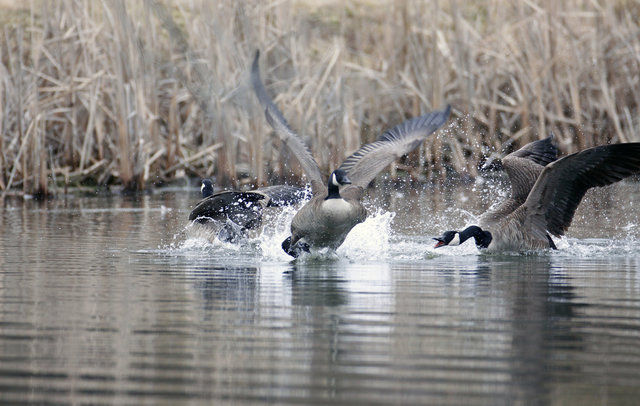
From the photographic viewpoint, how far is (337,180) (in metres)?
9.41

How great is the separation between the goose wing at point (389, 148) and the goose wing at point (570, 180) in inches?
55.0

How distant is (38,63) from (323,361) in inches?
530

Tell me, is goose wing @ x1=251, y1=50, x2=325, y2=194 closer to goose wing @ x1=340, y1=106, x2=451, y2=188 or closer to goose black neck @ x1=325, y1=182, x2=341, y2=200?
goose wing @ x1=340, y1=106, x2=451, y2=188

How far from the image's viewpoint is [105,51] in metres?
18.0

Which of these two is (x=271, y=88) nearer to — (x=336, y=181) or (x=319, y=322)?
(x=336, y=181)

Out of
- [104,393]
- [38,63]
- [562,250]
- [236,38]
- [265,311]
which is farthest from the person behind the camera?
[236,38]

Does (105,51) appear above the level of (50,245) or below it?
above

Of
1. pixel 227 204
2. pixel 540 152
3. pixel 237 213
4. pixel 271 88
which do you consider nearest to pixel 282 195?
pixel 237 213

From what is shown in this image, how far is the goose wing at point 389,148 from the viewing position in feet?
35.7

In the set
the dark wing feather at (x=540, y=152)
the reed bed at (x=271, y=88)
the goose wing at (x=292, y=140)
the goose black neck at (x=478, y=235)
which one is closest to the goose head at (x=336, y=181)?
the goose wing at (x=292, y=140)

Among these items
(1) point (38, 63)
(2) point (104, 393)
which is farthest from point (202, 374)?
(1) point (38, 63)

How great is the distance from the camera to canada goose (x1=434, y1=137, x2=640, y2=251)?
10.1 metres

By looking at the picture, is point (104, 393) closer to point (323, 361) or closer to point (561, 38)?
point (323, 361)

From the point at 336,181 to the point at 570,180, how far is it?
102 inches
